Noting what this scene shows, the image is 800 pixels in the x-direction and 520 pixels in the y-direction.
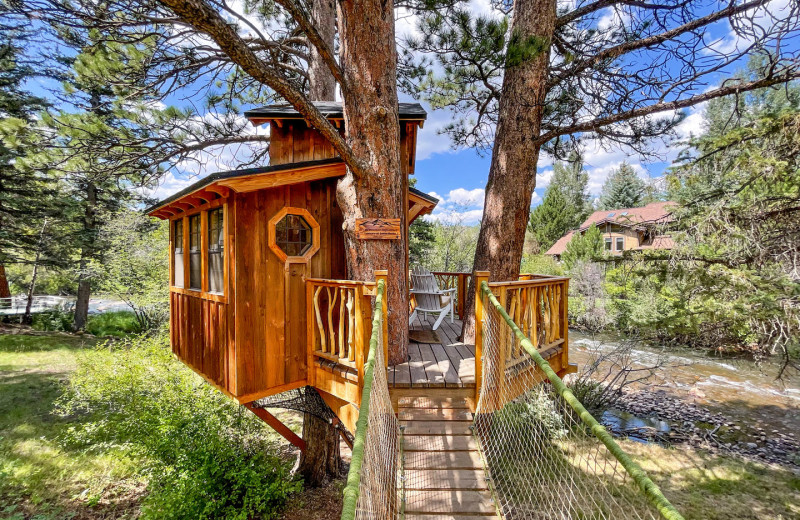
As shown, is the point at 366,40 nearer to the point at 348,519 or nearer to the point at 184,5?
the point at 184,5

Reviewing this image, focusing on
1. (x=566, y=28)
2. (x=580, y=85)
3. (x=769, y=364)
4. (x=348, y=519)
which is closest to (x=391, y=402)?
(x=348, y=519)

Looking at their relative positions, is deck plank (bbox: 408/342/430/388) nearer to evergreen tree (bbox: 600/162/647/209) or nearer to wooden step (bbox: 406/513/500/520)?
wooden step (bbox: 406/513/500/520)

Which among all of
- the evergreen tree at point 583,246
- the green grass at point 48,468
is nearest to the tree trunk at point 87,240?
the green grass at point 48,468

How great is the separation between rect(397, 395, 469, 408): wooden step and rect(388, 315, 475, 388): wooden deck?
163 mm

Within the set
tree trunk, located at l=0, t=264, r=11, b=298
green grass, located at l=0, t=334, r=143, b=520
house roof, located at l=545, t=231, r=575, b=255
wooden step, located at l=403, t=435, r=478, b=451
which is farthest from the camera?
house roof, located at l=545, t=231, r=575, b=255

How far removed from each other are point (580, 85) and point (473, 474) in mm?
5415

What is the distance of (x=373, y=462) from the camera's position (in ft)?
6.28

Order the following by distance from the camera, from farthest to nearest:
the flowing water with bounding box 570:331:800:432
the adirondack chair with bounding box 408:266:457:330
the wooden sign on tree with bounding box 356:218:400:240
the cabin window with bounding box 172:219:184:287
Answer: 1. the flowing water with bounding box 570:331:800:432
2. the adirondack chair with bounding box 408:266:457:330
3. the cabin window with bounding box 172:219:184:287
4. the wooden sign on tree with bounding box 356:218:400:240

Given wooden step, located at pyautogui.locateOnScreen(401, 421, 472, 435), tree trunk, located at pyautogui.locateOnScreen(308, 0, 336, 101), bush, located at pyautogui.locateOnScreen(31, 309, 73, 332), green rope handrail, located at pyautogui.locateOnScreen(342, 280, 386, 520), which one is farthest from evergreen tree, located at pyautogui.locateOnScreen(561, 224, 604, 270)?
bush, located at pyautogui.locateOnScreen(31, 309, 73, 332)

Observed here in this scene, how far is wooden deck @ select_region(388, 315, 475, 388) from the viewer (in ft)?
10.7

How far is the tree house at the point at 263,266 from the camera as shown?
11.6 feet

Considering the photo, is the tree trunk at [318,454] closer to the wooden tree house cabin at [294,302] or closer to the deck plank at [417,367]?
the wooden tree house cabin at [294,302]

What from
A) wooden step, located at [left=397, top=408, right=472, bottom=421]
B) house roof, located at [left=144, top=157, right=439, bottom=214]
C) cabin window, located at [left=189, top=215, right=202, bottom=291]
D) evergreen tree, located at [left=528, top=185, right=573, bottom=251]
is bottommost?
wooden step, located at [left=397, top=408, right=472, bottom=421]

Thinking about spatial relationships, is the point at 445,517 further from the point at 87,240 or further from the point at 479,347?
the point at 87,240
